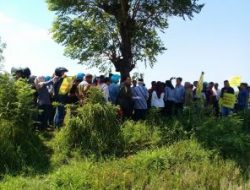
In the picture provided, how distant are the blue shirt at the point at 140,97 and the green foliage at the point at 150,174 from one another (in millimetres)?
3611

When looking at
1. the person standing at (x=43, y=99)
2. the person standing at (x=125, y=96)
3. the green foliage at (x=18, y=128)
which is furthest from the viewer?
the person standing at (x=125, y=96)

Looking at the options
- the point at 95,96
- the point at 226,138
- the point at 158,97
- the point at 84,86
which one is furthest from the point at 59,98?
the point at 226,138

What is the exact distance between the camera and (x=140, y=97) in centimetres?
1817

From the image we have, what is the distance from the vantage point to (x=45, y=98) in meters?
16.9

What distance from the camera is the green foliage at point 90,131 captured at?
14773 millimetres

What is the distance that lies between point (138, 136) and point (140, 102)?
2.41 meters

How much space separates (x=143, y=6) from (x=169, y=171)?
62.9 ft

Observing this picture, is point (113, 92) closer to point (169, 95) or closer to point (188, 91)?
point (169, 95)

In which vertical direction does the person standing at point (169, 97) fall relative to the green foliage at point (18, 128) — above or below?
above

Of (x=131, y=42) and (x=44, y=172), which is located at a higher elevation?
(x=131, y=42)

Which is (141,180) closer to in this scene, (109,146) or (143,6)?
(109,146)

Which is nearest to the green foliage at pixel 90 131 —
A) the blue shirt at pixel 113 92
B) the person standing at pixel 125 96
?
the person standing at pixel 125 96

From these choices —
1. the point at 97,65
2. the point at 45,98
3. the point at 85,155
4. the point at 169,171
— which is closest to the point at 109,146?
the point at 85,155

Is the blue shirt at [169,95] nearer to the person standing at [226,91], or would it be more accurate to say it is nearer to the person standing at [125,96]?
the person standing at [226,91]
